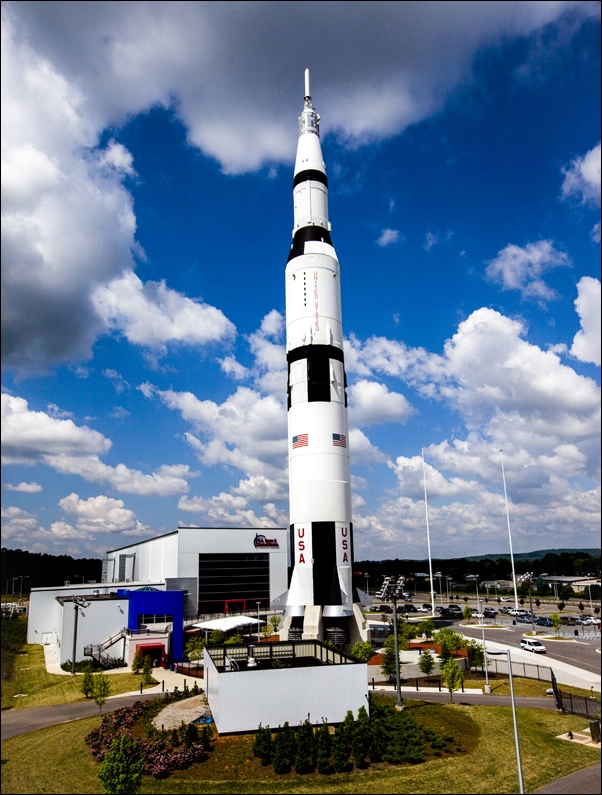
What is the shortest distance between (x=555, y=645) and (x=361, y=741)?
4155 centimetres

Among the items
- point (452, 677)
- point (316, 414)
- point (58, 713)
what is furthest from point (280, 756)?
point (316, 414)

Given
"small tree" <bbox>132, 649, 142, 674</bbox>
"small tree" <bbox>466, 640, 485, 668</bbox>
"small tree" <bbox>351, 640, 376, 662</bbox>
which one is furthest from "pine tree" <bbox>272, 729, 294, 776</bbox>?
"small tree" <bbox>132, 649, 142, 674</bbox>

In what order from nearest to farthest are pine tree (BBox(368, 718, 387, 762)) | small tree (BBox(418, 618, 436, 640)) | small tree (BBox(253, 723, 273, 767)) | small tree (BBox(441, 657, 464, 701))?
small tree (BBox(253, 723, 273, 767)) < pine tree (BBox(368, 718, 387, 762)) < small tree (BBox(441, 657, 464, 701)) < small tree (BBox(418, 618, 436, 640))

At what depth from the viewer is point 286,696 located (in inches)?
1255

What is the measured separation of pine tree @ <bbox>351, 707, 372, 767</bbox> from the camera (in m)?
27.7

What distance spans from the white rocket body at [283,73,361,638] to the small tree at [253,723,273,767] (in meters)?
20.8

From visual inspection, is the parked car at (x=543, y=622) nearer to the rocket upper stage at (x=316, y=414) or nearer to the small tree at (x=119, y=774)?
the rocket upper stage at (x=316, y=414)

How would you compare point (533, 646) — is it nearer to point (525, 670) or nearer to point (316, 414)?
point (525, 670)

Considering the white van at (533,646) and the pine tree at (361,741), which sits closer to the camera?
the pine tree at (361,741)

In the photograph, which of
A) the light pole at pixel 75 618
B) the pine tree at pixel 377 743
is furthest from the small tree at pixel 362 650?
the light pole at pixel 75 618

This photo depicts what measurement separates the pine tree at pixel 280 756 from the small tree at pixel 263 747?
0.28 meters

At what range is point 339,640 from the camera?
50.8 m

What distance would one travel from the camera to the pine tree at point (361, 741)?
27.7m

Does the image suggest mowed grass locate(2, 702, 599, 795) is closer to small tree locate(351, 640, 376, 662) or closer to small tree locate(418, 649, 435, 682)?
small tree locate(418, 649, 435, 682)
